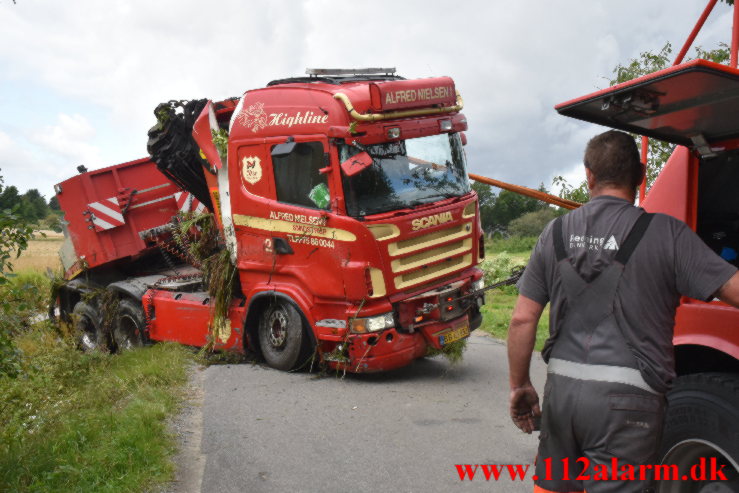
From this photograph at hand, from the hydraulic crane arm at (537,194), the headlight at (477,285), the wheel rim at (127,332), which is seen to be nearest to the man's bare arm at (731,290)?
the hydraulic crane arm at (537,194)

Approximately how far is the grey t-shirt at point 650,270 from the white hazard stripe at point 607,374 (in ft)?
0.10

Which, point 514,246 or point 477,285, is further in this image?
point 514,246

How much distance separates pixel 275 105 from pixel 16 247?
3.41 m

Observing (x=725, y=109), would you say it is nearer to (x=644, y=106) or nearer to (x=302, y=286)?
(x=644, y=106)

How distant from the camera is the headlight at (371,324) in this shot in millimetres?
7141

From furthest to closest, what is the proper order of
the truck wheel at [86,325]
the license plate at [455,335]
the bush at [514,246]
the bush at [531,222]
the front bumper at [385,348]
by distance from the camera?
the bush at [531,222] < the bush at [514,246] < the truck wheel at [86,325] < the license plate at [455,335] < the front bumper at [385,348]

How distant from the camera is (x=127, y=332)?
10742 mm

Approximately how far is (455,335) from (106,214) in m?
5.96

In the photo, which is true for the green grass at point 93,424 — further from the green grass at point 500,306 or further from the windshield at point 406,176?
the green grass at point 500,306

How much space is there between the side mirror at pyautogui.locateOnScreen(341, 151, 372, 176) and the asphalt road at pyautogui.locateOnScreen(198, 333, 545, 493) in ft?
7.33

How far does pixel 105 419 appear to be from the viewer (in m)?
5.71

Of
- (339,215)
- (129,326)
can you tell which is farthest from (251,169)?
(129,326)

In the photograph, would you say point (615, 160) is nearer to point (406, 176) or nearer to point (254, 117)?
point (406, 176)

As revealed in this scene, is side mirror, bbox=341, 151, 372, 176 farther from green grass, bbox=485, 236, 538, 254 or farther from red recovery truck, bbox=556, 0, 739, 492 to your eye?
green grass, bbox=485, 236, 538, 254
